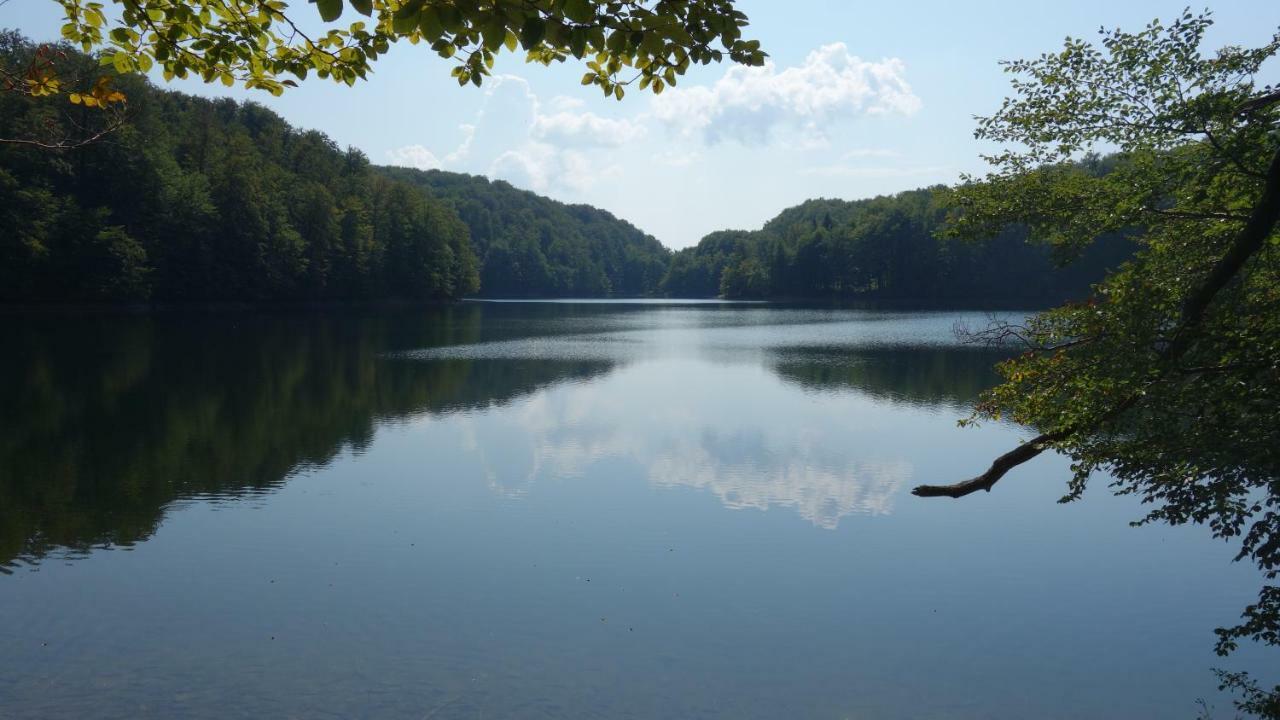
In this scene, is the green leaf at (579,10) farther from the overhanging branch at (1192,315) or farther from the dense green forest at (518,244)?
the dense green forest at (518,244)

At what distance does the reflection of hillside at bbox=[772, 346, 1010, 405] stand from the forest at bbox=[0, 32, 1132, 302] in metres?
7.26

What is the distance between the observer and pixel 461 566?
415 inches

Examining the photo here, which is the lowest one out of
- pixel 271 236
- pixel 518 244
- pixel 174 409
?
pixel 174 409

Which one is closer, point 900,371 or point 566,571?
point 566,571

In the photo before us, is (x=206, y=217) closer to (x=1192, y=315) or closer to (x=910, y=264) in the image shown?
(x=1192, y=315)

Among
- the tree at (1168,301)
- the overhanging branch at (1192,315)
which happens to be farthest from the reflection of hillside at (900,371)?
the overhanging branch at (1192,315)

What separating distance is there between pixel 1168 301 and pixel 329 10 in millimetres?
6938

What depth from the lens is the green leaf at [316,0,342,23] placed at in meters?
3.62

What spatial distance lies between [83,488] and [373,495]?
15.1 ft

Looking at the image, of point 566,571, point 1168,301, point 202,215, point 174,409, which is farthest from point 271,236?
point 1168,301

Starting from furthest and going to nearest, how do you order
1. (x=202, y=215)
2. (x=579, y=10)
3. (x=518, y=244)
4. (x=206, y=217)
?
(x=518, y=244) → (x=206, y=217) → (x=202, y=215) → (x=579, y=10)

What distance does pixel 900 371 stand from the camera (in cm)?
3272

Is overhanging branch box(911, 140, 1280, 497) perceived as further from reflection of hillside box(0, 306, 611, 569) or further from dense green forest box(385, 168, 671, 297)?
dense green forest box(385, 168, 671, 297)

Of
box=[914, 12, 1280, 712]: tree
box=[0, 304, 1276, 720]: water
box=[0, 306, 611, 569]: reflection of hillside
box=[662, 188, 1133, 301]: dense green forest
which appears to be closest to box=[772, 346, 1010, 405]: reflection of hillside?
box=[0, 304, 1276, 720]: water
